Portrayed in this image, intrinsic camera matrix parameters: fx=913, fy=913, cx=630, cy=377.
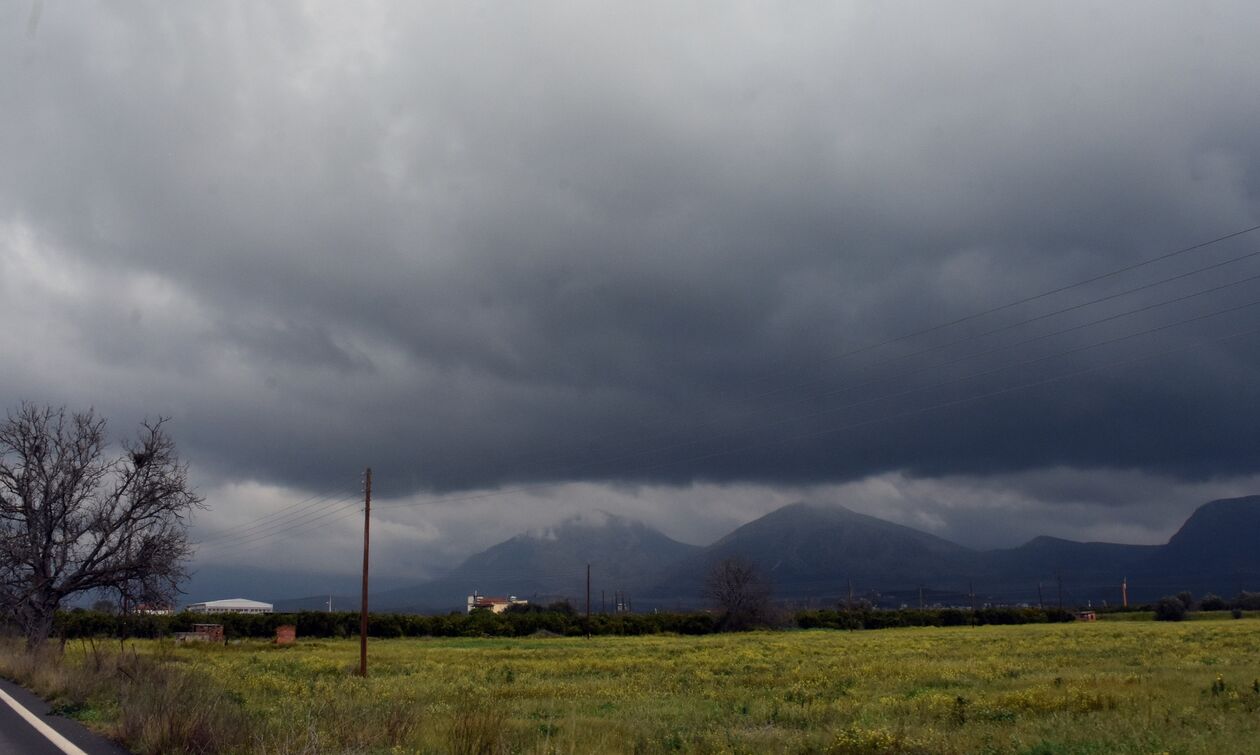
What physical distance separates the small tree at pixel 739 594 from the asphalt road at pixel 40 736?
307 ft

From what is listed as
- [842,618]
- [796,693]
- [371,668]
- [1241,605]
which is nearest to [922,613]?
[842,618]

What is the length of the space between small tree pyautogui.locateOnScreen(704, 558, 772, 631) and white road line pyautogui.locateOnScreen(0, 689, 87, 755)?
9259cm

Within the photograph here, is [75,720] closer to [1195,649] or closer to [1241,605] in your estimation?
[1195,649]

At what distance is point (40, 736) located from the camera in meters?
16.1

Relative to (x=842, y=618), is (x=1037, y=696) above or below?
above

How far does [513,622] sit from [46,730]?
85.6 m

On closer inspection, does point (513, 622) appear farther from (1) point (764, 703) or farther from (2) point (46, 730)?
(2) point (46, 730)

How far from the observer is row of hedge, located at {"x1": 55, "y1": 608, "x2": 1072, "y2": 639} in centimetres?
8412

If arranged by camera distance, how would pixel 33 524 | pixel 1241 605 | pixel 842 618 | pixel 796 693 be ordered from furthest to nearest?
1. pixel 1241 605
2. pixel 842 618
3. pixel 33 524
4. pixel 796 693

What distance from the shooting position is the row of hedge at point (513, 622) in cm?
8412

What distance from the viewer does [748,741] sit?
17.9 meters

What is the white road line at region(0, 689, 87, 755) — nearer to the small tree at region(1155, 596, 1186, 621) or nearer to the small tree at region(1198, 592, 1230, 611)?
the small tree at region(1155, 596, 1186, 621)

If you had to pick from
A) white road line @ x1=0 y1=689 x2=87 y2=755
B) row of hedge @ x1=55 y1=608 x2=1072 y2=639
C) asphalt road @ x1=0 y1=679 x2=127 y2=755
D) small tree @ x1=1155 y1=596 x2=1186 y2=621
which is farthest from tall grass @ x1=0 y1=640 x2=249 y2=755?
small tree @ x1=1155 y1=596 x2=1186 y2=621

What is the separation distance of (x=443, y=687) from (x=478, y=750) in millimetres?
17698
